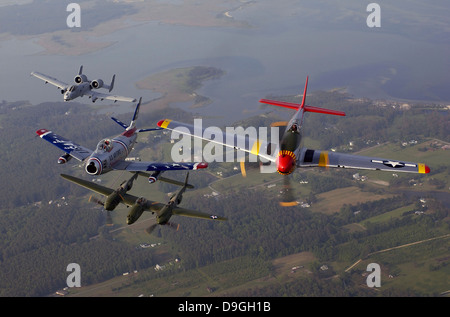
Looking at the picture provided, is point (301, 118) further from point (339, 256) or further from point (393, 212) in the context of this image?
point (393, 212)

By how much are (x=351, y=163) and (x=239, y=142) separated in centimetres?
1128

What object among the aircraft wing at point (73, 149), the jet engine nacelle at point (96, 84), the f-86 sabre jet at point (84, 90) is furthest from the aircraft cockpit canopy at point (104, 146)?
the jet engine nacelle at point (96, 84)

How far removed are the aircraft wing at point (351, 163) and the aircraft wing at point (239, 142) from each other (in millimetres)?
3128

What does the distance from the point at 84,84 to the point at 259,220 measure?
70.5 m

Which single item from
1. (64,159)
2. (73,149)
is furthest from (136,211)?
(73,149)

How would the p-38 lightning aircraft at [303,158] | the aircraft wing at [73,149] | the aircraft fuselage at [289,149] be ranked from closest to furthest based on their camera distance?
the aircraft fuselage at [289,149] < the p-38 lightning aircraft at [303,158] < the aircraft wing at [73,149]

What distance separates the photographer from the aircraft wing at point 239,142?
46.2 metres

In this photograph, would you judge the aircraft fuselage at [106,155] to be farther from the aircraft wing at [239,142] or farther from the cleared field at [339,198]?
the cleared field at [339,198]

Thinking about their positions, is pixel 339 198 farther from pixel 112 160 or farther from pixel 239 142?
pixel 112 160

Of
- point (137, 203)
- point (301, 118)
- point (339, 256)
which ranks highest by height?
point (301, 118)

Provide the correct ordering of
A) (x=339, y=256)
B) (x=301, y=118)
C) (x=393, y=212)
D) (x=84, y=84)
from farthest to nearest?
1. (x=393, y=212)
2. (x=339, y=256)
3. (x=84, y=84)
4. (x=301, y=118)

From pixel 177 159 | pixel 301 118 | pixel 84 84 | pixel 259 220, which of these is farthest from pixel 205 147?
pixel 301 118

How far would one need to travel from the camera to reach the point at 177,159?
129250 millimetres

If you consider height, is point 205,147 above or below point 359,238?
above
